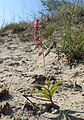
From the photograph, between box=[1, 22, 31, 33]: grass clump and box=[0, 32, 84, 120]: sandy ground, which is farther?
box=[1, 22, 31, 33]: grass clump

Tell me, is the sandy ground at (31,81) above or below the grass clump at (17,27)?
below

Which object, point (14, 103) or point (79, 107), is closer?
point (79, 107)

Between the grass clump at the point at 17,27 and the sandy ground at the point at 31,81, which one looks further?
the grass clump at the point at 17,27

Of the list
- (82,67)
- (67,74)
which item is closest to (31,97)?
(67,74)

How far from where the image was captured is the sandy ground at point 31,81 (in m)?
2.72

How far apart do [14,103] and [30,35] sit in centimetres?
346

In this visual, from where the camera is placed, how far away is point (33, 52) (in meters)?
5.02

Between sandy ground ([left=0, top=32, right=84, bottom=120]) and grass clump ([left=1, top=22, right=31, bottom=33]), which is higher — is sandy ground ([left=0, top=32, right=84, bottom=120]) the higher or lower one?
the lower one

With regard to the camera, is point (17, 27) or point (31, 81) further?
point (17, 27)

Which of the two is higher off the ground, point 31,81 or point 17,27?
point 17,27

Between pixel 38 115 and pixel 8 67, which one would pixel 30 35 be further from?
pixel 38 115

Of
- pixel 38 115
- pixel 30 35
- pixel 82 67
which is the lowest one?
pixel 38 115

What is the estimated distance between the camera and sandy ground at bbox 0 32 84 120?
2719mm

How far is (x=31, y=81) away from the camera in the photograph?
357 centimetres
